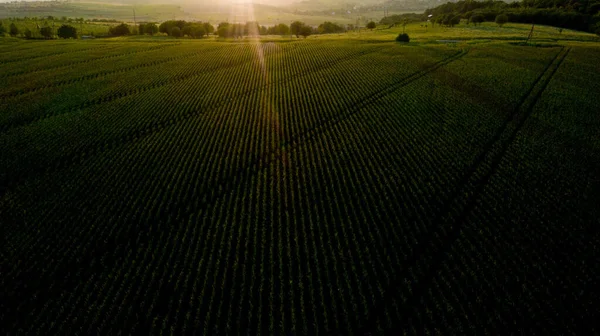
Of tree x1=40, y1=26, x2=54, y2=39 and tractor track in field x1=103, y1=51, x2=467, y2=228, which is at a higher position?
tree x1=40, y1=26, x2=54, y2=39

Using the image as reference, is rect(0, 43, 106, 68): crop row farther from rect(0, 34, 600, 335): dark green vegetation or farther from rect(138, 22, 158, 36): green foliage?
rect(138, 22, 158, 36): green foliage

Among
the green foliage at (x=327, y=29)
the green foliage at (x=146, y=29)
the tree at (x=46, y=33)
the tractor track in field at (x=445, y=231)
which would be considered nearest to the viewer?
the tractor track in field at (x=445, y=231)

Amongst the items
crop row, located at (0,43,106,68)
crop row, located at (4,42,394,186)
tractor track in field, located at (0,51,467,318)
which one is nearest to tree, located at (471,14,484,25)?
tractor track in field, located at (0,51,467,318)

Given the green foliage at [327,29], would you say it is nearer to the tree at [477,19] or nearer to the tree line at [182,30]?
the tree line at [182,30]

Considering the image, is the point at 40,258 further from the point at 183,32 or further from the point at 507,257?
the point at 183,32

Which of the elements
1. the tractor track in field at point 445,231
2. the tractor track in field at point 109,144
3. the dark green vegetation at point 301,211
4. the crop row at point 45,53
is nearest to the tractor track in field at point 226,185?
the dark green vegetation at point 301,211

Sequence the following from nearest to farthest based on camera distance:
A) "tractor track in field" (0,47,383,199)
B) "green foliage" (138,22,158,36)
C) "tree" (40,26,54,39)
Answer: "tractor track in field" (0,47,383,199) < "tree" (40,26,54,39) < "green foliage" (138,22,158,36)
